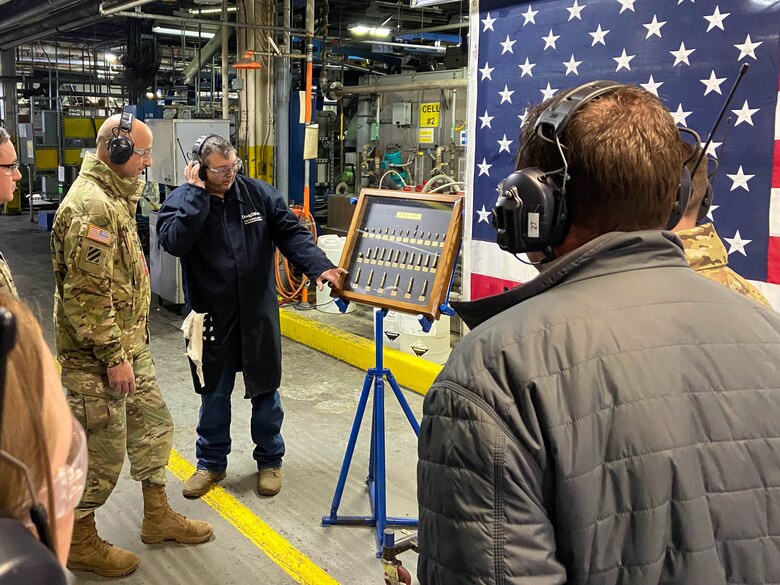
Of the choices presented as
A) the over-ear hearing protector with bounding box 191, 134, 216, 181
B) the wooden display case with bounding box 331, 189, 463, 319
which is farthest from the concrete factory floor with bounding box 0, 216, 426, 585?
the wooden display case with bounding box 331, 189, 463, 319

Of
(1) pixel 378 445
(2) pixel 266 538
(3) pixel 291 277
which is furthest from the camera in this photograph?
(3) pixel 291 277

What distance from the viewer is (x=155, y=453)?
10.8ft

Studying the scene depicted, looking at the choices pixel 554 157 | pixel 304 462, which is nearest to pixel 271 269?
pixel 304 462

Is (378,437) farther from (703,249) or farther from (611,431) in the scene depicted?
(611,431)

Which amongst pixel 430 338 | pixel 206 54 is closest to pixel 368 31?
pixel 206 54

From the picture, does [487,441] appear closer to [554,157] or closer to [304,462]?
[554,157]

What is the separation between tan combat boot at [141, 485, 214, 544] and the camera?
3.35 metres

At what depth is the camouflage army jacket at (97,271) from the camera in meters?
2.93

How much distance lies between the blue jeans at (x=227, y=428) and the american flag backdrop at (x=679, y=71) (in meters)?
1.51

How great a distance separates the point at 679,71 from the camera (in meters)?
3.30

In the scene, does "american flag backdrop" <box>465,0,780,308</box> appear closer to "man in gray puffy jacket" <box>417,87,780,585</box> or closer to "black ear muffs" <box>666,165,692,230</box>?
"black ear muffs" <box>666,165,692,230</box>

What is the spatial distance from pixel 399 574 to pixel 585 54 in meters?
2.67

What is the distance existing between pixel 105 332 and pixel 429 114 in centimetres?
673

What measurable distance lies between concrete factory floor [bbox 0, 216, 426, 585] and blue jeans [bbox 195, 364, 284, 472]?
17 cm
